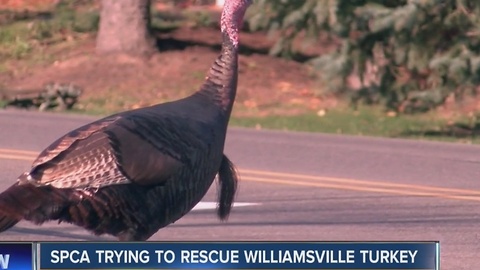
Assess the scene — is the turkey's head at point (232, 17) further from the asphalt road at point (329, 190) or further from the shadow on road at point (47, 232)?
the shadow on road at point (47, 232)

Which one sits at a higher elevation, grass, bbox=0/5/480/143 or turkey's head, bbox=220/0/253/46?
turkey's head, bbox=220/0/253/46

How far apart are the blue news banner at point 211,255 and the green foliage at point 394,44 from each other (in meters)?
12.3

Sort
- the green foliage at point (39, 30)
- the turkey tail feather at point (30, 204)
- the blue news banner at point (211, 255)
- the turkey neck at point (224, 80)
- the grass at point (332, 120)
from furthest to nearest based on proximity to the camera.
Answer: the green foliage at point (39, 30), the grass at point (332, 120), the turkey neck at point (224, 80), the turkey tail feather at point (30, 204), the blue news banner at point (211, 255)

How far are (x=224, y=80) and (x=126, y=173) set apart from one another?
0.90 metres

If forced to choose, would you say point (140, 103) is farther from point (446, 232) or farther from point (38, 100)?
point (446, 232)

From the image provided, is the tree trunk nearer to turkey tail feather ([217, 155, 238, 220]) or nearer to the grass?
the grass

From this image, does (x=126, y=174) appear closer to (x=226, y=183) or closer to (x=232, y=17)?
(x=226, y=183)

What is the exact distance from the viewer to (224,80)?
600 cm

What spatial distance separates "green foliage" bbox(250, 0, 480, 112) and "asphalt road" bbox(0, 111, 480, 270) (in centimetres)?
206

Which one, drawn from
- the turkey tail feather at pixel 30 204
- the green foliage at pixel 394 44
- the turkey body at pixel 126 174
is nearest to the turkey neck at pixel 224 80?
the turkey body at pixel 126 174

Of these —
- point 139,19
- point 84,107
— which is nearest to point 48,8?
point 139,19

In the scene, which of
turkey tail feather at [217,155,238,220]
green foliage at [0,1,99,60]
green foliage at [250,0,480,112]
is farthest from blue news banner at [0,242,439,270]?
green foliage at [0,1,99,60]

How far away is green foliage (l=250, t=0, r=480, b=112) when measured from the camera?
17.3 m

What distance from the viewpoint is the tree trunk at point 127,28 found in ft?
71.1
